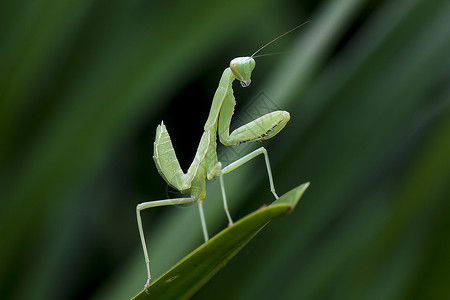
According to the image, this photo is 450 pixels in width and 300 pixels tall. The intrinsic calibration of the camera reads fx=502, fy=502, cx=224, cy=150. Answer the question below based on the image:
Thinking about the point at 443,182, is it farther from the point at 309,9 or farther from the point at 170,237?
the point at 309,9

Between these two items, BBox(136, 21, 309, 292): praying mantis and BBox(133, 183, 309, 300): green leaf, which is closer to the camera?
BBox(133, 183, 309, 300): green leaf

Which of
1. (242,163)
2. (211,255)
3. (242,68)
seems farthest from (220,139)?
(211,255)

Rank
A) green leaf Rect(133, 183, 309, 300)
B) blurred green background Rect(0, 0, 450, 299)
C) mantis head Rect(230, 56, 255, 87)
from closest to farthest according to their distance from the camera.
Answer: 1. green leaf Rect(133, 183, 309, 300)
2. mantis head Rect(230, 56, 255, 87)
3. blurred green background Rect(0, 0, 450, 299)

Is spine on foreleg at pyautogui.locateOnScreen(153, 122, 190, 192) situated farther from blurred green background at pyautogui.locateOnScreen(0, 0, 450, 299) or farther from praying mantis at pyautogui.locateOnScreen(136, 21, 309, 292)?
blurred green background at pyautogui.locateOnScreen(0, 0, 450, 299)

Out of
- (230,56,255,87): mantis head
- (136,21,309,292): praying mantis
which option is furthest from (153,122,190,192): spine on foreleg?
(230,56,255,87): mantis head

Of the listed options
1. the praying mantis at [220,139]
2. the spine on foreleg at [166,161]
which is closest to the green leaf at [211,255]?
the praying mantis at [220,139]

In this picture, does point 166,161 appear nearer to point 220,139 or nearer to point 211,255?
point 220,139

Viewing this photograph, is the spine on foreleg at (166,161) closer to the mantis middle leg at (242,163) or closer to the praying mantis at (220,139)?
the praying mantis at (220,139)

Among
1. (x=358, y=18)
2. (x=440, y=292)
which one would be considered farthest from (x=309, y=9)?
(x=440, y=292)
